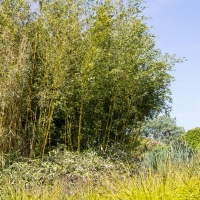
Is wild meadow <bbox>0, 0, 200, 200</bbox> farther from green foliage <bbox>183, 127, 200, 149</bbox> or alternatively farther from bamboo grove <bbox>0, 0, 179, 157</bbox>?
green foliage <bbox>183, 127, 200, 149</bbox>

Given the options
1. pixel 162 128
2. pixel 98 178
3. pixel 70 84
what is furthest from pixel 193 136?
pixel 98 178

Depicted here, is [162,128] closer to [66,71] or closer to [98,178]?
[66,71]

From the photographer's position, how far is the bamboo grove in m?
7.55

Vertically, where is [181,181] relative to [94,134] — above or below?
below

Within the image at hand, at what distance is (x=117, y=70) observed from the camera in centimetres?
784

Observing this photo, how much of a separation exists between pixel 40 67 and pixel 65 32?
92cm

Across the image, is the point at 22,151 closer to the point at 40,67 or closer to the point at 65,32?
the point at 40,67

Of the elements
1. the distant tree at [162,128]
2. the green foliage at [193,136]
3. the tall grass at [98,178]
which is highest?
the distant tree at [162,128]

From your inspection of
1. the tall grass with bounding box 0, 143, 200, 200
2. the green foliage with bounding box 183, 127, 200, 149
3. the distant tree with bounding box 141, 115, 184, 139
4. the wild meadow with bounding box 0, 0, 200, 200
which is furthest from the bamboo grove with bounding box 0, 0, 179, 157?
Answer: the distant tree with bounding box 141, 115, 184, 139

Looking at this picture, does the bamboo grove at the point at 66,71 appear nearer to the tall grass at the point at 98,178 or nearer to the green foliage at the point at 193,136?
the tall grass at the point at 98,178

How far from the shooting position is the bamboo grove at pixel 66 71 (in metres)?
7.55

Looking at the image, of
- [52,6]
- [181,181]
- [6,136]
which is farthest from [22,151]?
[181,181]

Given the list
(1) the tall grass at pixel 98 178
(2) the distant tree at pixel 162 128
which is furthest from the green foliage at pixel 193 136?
(1) the tall grass at pixel 98 178

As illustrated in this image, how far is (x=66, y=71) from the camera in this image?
768cm
